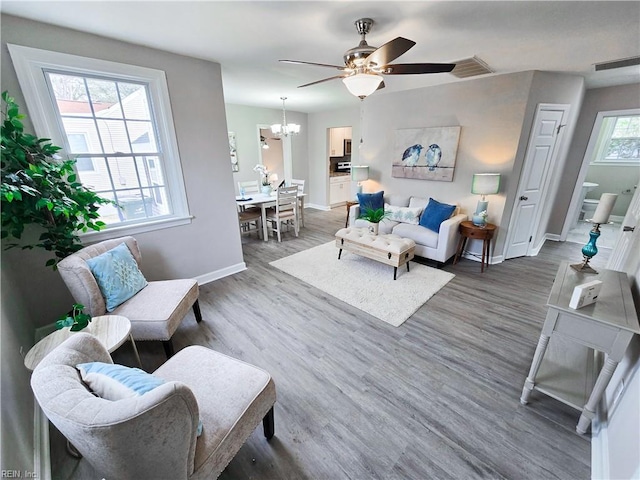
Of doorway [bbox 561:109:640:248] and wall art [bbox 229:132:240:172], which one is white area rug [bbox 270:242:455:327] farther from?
doorway [bbox 561:109:640:248]

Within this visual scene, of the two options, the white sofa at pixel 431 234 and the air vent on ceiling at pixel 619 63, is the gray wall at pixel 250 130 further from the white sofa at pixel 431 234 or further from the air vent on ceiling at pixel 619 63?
the air vent on ceiling at pixel 619 63

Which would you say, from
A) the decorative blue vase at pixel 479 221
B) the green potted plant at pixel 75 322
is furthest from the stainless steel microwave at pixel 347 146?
the green potted plant at pixel 75 322

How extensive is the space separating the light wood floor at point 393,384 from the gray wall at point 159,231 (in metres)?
0.43

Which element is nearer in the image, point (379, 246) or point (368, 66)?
point (368, 66)

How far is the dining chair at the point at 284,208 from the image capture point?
4547 millimetres

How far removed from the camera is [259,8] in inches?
70.0

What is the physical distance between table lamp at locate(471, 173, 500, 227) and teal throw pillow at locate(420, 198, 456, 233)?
33cm

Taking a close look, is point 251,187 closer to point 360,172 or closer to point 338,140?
point 360,172

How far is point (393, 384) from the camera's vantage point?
1.85 meters

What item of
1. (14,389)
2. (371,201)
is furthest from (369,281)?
(14,389)

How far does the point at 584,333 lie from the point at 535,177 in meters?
3.20

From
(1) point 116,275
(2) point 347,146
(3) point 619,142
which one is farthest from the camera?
(2) point 347,146

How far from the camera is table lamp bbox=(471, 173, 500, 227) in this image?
3375mm

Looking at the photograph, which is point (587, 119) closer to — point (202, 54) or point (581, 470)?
point (581, 470)
